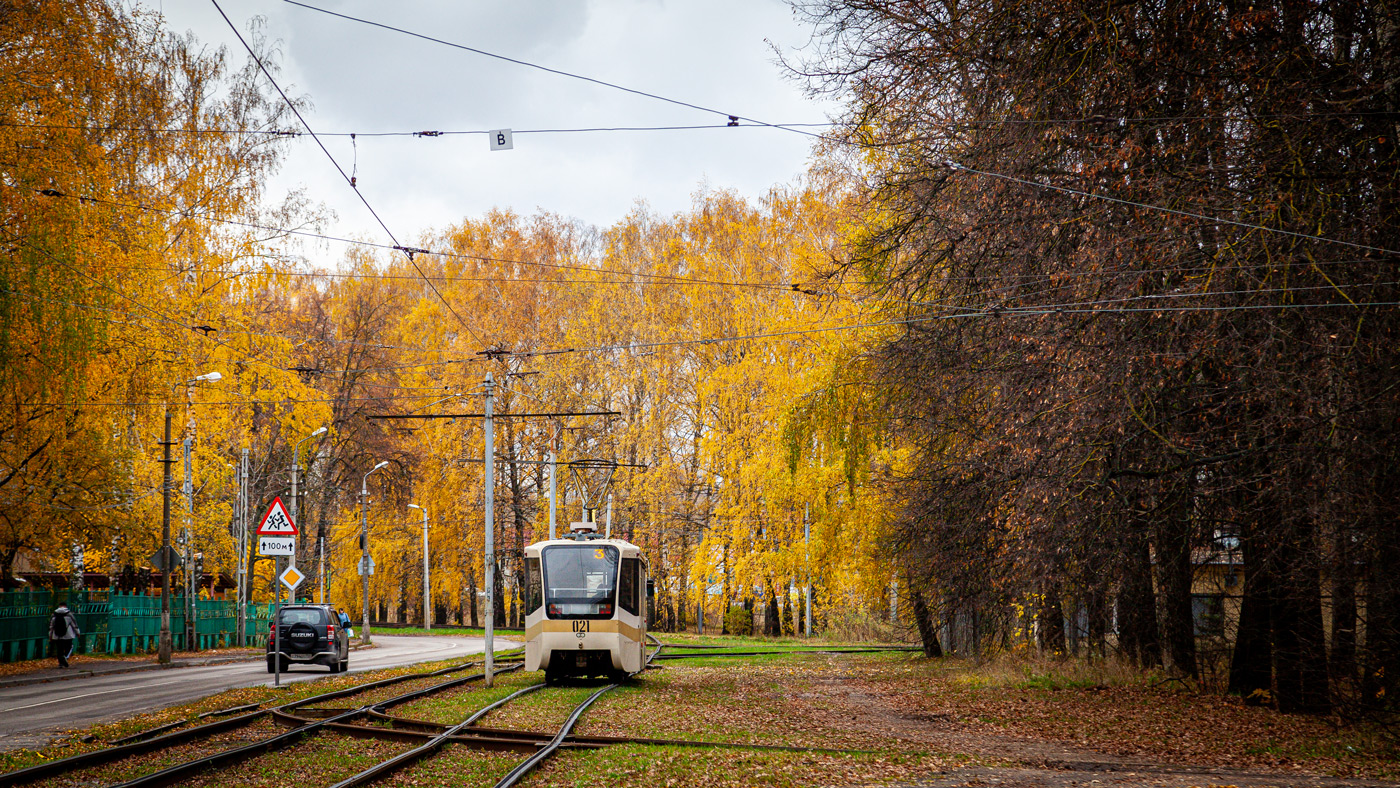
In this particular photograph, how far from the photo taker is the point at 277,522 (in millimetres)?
19656

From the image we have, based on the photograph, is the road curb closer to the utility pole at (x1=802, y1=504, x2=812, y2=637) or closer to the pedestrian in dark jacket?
the pedestrian in dark jacket

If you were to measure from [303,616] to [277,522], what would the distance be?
11.5 meters

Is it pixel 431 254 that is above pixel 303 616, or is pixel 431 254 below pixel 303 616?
above

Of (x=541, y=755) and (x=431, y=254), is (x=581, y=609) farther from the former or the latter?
(x=431, y=254)

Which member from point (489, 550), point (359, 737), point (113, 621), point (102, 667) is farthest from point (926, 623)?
point (113, 621)

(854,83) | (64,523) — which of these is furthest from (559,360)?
(854,83)

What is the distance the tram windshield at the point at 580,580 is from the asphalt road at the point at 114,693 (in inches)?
238

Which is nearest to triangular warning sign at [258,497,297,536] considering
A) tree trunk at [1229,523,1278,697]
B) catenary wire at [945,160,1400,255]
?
catenary wire at [945,160,1400,255]

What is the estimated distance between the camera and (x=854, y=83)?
1484cm

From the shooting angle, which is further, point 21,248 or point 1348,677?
point 21,248

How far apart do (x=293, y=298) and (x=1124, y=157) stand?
4852cm

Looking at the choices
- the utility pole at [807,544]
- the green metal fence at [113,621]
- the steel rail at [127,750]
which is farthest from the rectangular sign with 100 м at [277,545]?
the utility pole at [807,544]

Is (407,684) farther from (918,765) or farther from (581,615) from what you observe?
(918,765)

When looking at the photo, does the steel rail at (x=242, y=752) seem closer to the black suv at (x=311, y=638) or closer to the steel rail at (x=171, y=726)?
the steel rail at (x=171, y=726)
